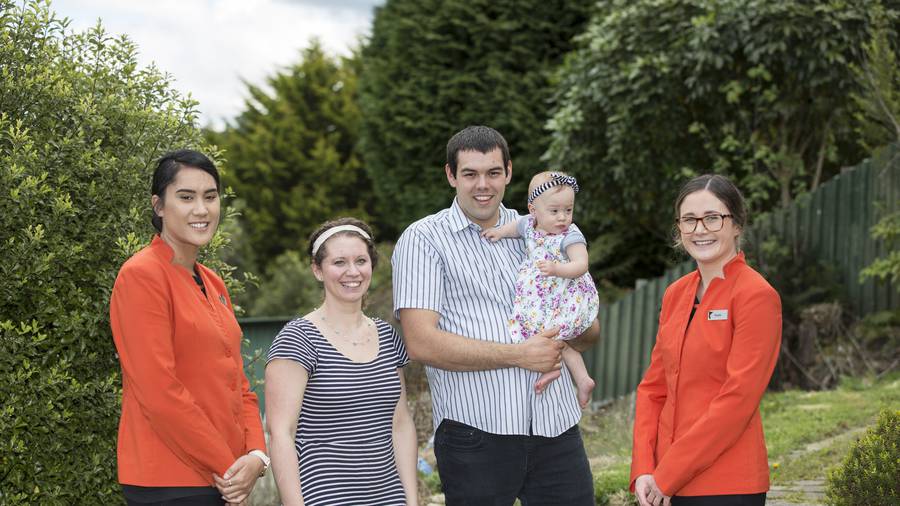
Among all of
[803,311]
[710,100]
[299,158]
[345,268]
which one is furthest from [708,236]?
[299,158]

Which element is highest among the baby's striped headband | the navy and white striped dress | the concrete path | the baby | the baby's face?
the baby's striped headband

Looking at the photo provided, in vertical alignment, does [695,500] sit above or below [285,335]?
below

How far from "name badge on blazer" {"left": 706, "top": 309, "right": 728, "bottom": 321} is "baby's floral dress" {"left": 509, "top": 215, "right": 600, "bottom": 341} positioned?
582 mm

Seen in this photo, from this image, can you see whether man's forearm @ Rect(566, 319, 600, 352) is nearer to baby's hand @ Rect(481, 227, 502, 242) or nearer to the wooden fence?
baby's hand @ Rect(481, 227, 502, 242)

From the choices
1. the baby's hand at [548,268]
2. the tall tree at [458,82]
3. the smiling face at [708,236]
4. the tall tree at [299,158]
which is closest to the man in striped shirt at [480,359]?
the baby's hand at [548,268]

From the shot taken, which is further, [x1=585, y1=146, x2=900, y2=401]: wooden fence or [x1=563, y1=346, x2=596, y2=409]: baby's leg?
[x1=585, y1=146, x2=900, y2=401]: wooden fence

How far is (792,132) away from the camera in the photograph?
12.3 m

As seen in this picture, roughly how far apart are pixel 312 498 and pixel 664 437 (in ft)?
4.02

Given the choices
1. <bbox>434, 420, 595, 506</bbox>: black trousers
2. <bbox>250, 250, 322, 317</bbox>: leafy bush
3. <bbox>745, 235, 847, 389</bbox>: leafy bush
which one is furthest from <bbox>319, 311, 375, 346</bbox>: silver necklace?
<bbox>250, 250, 322, 317</bbox>: leafy bush

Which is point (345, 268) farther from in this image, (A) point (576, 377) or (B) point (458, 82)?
(B) point (458, 82)

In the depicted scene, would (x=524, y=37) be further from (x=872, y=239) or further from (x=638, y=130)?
(x=872, y=239)

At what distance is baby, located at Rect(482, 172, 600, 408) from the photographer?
3715mm

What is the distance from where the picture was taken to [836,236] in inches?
433

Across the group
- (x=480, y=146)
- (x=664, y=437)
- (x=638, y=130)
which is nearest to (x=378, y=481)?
(x=664, y=437)
